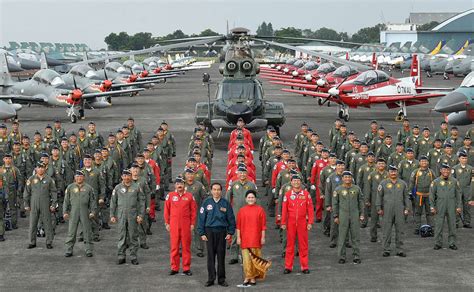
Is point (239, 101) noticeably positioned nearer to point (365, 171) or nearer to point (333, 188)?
point (365, 171)

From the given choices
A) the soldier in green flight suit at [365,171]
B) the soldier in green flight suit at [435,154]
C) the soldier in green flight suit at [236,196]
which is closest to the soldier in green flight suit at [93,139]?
the soldier in green flight suit at [365,171]

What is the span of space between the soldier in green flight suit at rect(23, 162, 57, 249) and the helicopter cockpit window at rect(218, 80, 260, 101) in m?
12.8

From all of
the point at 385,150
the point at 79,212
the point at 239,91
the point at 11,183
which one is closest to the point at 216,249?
the point at 79,212

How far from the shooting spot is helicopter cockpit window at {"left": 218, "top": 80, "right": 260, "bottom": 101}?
81.8ft

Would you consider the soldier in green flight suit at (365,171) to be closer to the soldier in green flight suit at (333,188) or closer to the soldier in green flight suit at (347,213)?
the soldier in green flight suit at (333,188)

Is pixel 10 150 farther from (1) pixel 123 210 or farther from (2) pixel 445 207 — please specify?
(2) pixel 445 207

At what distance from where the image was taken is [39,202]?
41.1 feet

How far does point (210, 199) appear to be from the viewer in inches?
415

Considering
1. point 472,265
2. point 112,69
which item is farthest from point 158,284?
point 112,69

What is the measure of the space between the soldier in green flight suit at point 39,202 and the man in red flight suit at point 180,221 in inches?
104

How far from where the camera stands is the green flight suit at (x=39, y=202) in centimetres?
1252

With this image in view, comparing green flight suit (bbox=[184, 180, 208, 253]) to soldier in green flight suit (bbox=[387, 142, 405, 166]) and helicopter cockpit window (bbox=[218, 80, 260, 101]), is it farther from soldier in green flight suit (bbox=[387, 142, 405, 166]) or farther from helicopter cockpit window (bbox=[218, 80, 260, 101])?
helicopter cockpit window (bbox=[218, 80, 260, 101])

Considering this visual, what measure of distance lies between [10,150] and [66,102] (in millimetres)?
15913

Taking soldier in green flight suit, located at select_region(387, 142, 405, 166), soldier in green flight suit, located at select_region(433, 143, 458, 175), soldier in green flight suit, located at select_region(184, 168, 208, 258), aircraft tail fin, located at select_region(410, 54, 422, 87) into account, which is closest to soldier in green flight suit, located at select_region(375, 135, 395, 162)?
soldier in green flight suit, located at select_region(387, 142, 405, 166)
